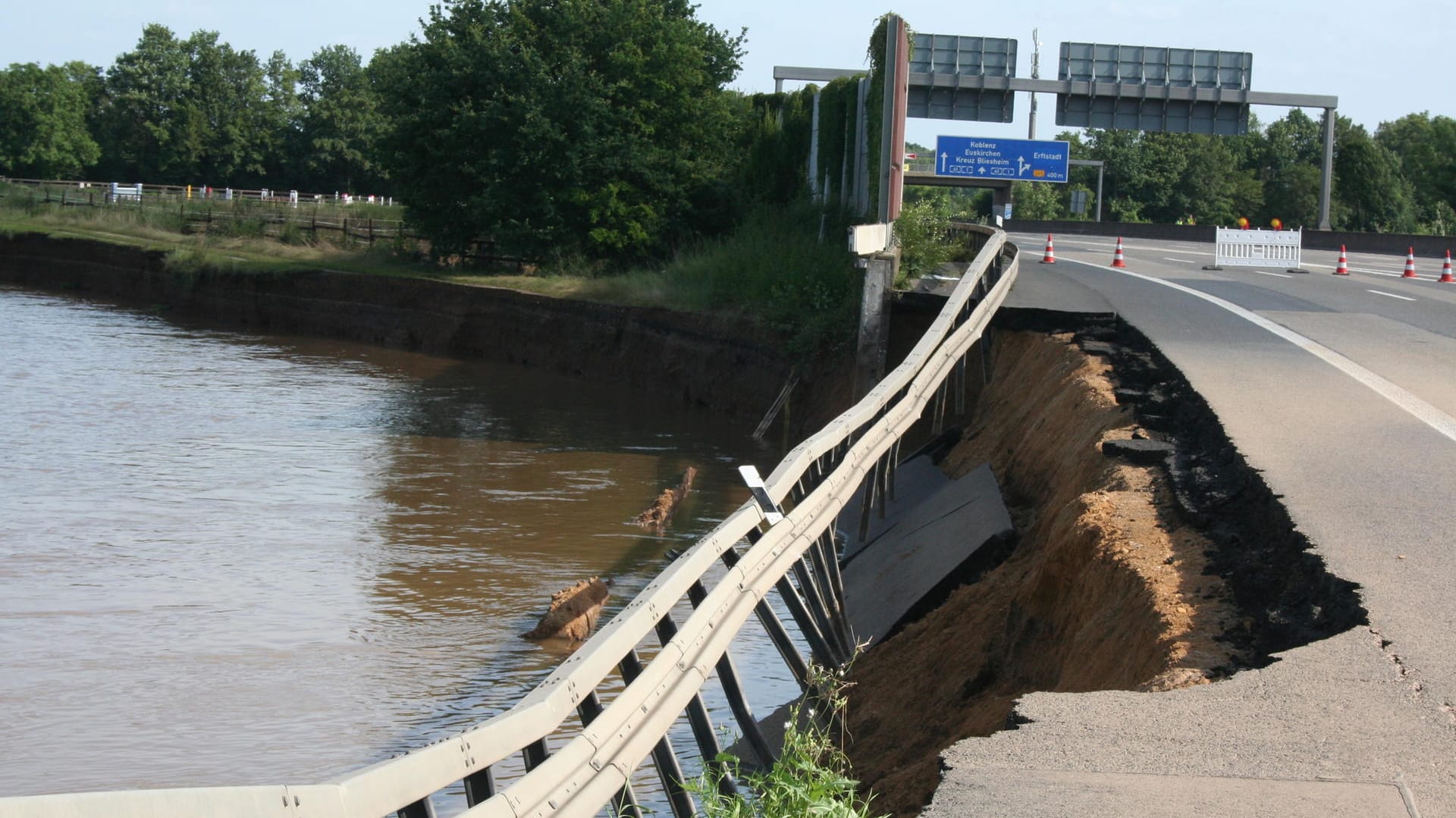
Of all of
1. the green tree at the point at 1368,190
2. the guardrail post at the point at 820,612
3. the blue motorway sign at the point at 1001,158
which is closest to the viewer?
the guardrail post at the point at 820,612

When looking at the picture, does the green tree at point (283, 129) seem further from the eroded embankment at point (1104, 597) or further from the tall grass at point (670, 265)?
the eroded embankment at point (1104, 597)

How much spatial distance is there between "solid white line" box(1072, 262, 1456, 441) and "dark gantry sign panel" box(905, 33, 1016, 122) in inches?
1129

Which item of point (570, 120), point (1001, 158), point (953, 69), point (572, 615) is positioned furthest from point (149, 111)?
point (572, 615)

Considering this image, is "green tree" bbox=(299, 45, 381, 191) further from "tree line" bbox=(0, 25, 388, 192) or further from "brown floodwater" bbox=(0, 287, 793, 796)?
"brown floodwater" bbox=(0, 287, 793, 796)

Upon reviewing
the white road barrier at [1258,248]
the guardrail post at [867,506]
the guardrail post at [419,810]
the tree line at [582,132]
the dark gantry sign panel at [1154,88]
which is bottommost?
the guardrail post at [867,506]

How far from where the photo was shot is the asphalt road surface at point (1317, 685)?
3744mm

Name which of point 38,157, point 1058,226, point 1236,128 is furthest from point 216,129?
point 1236,128

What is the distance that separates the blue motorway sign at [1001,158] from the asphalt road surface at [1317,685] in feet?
148

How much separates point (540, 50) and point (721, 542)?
26841 millimetres

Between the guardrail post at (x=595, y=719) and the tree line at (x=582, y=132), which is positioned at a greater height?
the tree line at (x=582, y=132)

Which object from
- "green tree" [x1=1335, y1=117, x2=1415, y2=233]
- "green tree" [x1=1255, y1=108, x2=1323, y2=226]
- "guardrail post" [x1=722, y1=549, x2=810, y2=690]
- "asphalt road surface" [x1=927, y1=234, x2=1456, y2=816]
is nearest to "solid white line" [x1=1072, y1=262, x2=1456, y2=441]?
"asphalt road surface" [x1=927, y1=234, x2=1456, y2=816]

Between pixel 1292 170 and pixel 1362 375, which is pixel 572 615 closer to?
pixel 1362 375

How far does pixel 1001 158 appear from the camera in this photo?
5738cm

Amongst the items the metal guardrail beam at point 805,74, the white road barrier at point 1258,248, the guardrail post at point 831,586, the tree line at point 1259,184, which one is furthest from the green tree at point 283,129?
the guardrail post at point 831,586
